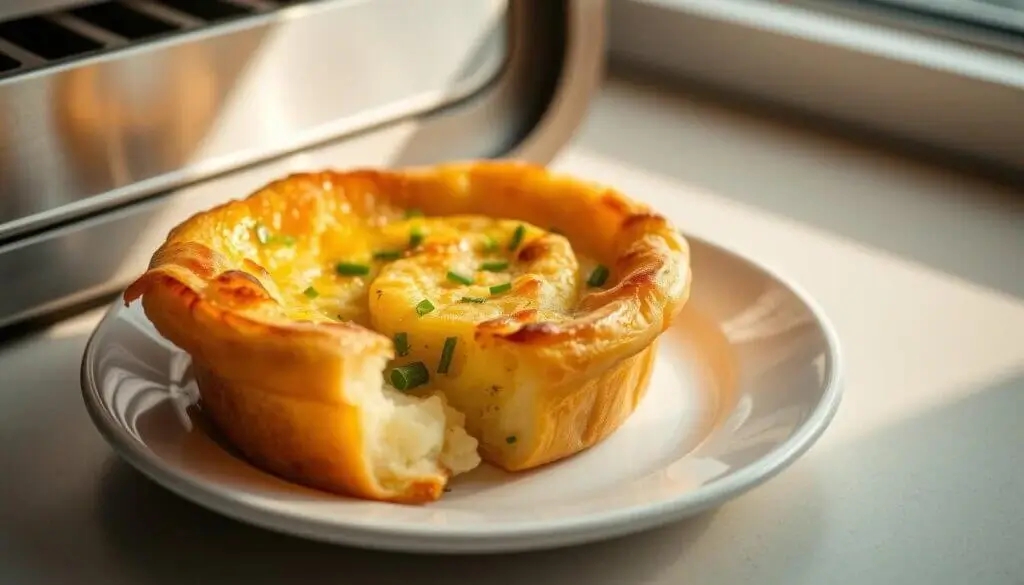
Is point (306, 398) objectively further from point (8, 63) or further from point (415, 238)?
point (8, 63)

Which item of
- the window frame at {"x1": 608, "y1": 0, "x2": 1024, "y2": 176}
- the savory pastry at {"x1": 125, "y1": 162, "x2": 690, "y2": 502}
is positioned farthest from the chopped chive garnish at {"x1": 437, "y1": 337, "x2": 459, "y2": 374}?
the window frame at {"x1": 608, "y1": 0, "x2": 1024, "y2": 176}

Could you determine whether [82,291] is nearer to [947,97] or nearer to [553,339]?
[553,339]

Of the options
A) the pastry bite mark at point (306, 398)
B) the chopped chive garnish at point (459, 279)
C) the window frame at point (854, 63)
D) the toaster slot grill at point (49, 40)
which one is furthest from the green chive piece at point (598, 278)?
the window frame at point (854, 63)

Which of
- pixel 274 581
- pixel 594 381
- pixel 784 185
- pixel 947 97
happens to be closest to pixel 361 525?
pixel 274 581

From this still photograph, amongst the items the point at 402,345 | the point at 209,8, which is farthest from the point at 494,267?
the point at 209,8

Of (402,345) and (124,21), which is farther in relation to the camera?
(124,21)

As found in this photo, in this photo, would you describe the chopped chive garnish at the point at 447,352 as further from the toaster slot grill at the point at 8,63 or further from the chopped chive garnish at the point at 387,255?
the toaster slot grill at the point at 8,63
